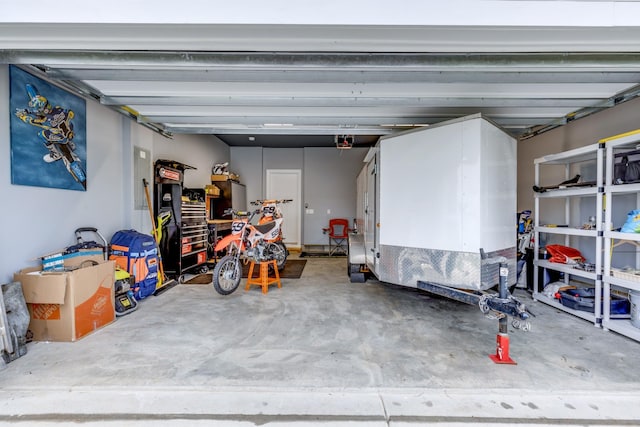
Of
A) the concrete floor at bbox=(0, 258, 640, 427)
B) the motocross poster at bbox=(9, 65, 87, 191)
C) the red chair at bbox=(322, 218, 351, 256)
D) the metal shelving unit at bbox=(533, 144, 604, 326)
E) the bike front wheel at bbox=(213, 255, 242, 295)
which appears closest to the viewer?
the concrete floor at bbox=(0, 258, 640, 427)

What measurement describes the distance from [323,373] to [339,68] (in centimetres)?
238

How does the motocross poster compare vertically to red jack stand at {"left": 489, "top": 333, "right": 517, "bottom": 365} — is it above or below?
above

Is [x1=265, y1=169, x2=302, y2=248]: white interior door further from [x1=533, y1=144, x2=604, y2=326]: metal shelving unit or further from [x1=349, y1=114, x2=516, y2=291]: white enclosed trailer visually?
[x1=533, y1=144, x2=604, y2=326]: metal shelving unit

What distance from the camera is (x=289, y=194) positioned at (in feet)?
25.8

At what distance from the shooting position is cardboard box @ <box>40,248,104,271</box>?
2.63 meters

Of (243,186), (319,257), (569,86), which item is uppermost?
(569,86)

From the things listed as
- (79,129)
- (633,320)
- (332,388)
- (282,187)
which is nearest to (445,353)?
(332,388)

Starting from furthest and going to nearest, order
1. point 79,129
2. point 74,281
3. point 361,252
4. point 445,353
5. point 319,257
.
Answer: point 319,257 → point 361,252 → point 79,129 → point 74,281 → point 445,353

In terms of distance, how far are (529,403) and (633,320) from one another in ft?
6.50

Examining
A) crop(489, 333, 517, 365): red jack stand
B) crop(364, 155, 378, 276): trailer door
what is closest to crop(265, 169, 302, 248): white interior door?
crop(364, 155, 378, 276): trailer door

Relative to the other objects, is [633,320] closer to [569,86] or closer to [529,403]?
[529,403]

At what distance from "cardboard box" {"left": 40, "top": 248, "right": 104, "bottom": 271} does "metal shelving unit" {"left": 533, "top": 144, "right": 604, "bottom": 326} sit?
5.42 metres

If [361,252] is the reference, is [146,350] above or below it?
below

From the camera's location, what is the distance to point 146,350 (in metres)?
2.28
